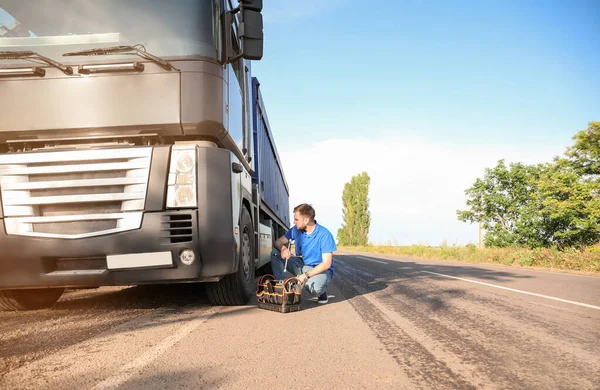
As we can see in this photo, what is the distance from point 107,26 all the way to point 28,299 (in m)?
3.15

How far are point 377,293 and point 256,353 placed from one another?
3437 millimetres

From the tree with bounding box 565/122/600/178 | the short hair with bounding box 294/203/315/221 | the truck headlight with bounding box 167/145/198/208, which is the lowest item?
the short hair with bounding box 294/203/315/221

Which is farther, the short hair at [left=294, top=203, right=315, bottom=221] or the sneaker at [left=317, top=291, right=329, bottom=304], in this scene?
the short hair at [left=294, top=203, right=315, bottom=221]

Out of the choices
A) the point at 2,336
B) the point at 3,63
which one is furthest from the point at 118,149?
the point at 2,336

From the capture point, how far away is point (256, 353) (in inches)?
110

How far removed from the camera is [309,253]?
535cm

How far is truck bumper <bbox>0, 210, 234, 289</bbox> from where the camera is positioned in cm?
361

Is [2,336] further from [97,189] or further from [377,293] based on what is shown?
[377,293]

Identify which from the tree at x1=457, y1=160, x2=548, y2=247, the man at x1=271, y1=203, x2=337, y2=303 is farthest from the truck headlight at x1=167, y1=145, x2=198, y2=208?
the tree at x1=457, y1=160, x2=548, y2=247

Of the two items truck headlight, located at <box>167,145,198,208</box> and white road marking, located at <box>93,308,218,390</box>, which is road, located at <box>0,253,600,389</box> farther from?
truck headlight, located at <box>167,145,198,208</box>

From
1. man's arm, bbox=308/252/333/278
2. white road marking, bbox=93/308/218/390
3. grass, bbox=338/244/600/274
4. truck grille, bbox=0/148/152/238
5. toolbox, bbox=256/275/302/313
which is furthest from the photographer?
grass, bbox=338/244/600/274

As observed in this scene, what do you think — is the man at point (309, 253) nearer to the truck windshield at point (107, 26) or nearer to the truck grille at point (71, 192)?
the truck grille at point (71, 192)

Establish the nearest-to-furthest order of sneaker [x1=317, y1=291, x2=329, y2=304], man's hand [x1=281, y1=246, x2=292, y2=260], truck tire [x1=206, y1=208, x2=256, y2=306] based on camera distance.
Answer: truck tire [x1=206, y1=208, x2=256, y2=306]
sneaker [x1=317, y1=291, x2=329, y2=304]
man's hand [x1=281, y1=246, x2=292, y2=260]

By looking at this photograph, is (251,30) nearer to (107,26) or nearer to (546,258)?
(107,26)
